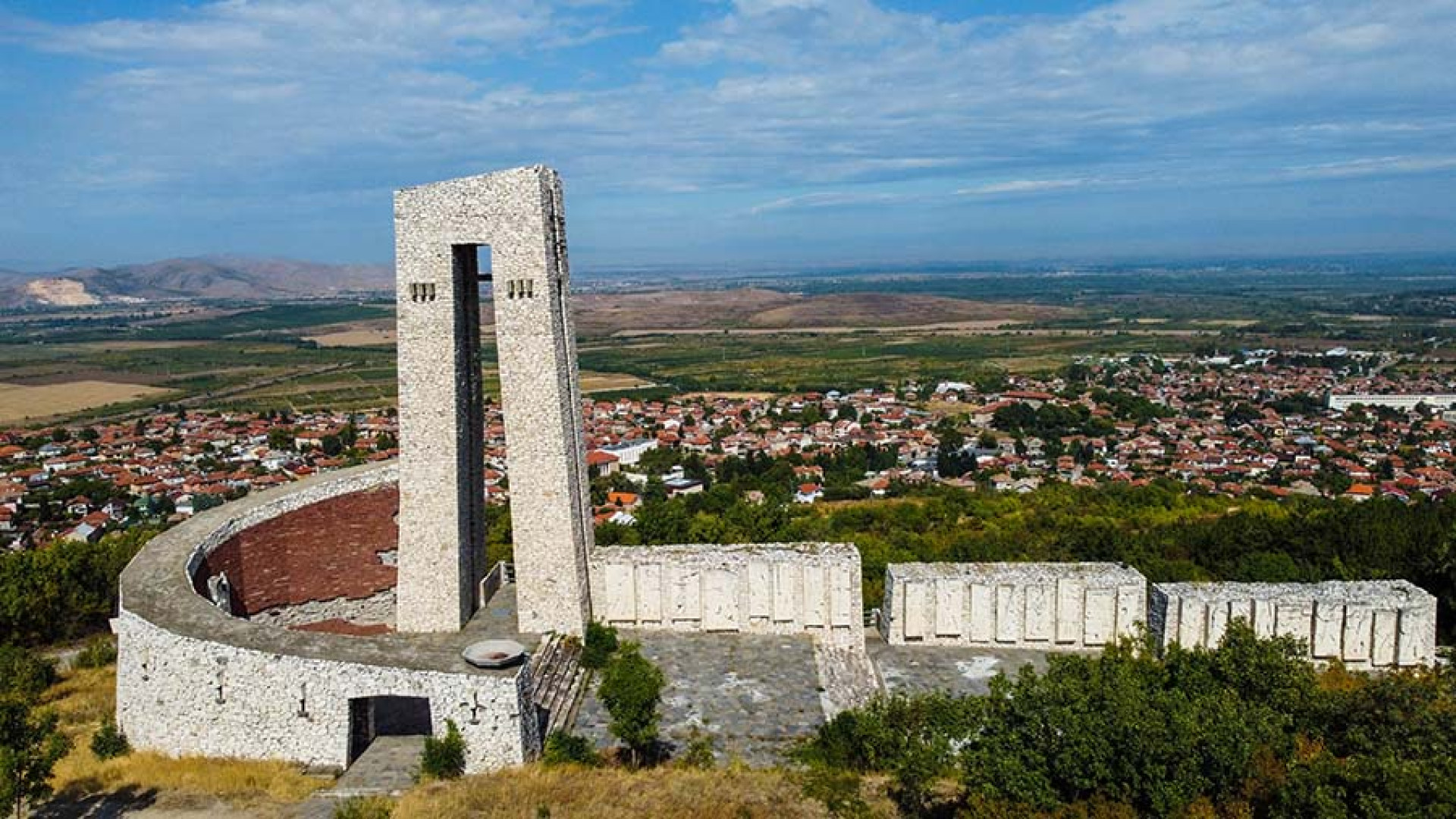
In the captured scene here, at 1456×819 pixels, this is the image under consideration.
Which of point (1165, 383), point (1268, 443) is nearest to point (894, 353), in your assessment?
point (1165, 383)

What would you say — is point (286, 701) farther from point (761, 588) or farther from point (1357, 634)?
point (1357, 634)

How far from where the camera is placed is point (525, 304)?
20.8m

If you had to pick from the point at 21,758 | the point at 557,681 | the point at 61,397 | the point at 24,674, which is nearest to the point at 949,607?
the point at 557,681

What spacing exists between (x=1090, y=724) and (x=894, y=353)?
440 feet

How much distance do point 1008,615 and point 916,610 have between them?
1.95 meters

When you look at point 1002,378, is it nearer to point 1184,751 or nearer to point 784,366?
point 784,366

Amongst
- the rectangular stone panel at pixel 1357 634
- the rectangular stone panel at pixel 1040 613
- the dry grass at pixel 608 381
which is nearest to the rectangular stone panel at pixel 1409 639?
the rectangular stone panel at pixel 1357 634

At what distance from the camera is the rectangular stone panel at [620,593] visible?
2286 centimetres

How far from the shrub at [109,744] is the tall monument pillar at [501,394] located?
529 cm

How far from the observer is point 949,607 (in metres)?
23.0

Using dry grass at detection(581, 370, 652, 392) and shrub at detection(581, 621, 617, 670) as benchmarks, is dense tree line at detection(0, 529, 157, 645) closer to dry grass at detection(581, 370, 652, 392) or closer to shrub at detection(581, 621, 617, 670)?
shrub at detection(581, 621, 617, 670)

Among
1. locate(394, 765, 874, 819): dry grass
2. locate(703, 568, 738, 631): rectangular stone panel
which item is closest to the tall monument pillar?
locate(703, 568, 738, 631): rectangular stone panel

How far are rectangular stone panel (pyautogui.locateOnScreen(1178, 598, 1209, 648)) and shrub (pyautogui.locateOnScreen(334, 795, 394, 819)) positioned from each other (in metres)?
15.9

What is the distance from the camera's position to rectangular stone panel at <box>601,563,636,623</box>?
22.9 metres
